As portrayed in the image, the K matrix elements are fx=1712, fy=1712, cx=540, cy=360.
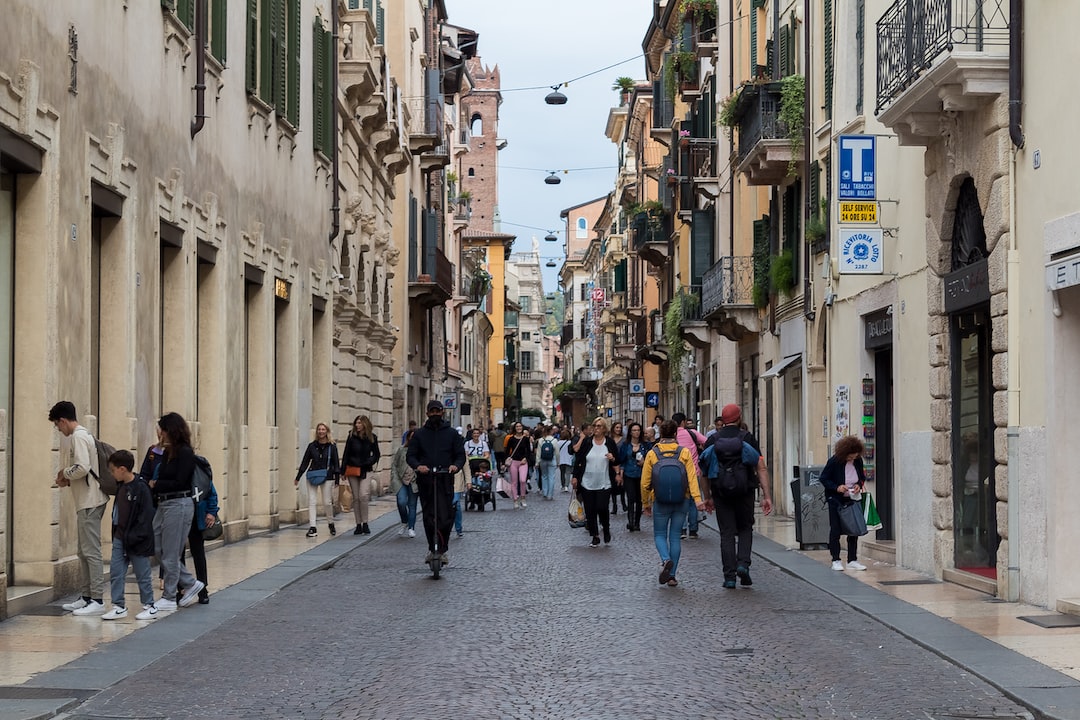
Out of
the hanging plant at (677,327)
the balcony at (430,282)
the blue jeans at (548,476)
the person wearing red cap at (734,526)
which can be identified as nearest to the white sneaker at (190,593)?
the person wearing red cap at (734,526)

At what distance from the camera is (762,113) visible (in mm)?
29422

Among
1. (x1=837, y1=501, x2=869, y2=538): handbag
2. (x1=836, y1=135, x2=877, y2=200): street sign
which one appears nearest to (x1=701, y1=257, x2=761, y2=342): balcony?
(x1=836, y1=135, x2=877, y2=200): street sign

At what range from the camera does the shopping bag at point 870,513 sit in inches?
778

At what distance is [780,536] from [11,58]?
46.2ft

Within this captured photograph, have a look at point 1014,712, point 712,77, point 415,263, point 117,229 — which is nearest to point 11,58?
point 117,229

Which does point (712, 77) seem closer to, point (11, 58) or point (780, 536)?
point (780, 536)

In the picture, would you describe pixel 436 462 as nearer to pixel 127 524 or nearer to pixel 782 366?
pixel 127 524

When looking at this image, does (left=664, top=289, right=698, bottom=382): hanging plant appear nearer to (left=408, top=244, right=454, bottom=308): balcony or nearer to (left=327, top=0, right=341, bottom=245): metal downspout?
(left=408, top=244, right=454, bottom=308): balcony

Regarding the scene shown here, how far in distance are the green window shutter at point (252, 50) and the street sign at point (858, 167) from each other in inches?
336

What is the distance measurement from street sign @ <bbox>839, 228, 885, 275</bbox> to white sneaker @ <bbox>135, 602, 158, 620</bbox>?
9540 mm

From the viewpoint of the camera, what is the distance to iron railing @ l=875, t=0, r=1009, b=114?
15406mm

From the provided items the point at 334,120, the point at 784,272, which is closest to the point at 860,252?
the point at 784,272

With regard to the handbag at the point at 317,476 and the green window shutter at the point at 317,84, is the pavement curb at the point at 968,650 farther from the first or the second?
the green window shutter at the point at 317,84

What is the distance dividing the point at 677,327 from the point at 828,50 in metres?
21.5
